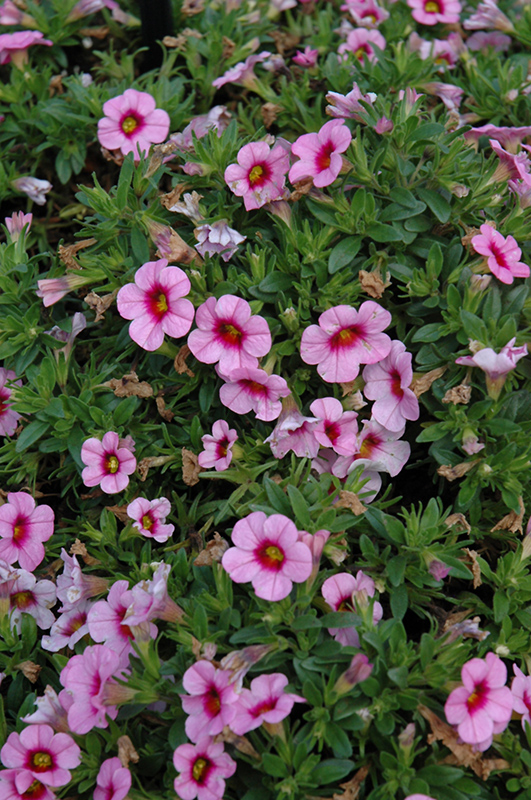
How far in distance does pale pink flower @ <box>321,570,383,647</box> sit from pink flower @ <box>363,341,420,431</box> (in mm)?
450

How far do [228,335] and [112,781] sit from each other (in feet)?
3.82

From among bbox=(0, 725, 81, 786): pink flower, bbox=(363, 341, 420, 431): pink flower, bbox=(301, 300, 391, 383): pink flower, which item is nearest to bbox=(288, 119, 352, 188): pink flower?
bbox=(301, 300, 391, 383): pink flower

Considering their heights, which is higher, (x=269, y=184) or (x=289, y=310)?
(x=269, y=184)

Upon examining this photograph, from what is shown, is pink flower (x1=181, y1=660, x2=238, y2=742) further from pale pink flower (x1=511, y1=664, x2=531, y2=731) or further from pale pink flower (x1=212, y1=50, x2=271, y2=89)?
pale pink flower (x1=212, y1=50, x2=271, y2=89)

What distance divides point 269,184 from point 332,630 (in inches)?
50.9

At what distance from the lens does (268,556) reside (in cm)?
175

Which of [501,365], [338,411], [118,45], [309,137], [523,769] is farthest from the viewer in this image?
[118,45]

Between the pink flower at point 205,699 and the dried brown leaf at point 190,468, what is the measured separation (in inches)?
22.7

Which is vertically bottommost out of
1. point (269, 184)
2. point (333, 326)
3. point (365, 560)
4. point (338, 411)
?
point (365, 560)

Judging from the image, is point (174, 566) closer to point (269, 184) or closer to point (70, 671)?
point (70, 671)

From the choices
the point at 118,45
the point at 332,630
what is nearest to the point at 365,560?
the point at 332,630

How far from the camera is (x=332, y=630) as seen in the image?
1.75m

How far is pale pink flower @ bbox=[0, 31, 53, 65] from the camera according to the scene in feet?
9.42

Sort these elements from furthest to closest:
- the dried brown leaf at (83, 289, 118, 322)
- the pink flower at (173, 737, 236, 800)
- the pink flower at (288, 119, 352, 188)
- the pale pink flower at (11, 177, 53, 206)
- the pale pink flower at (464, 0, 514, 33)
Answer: the pale pink flower at (464, 0, 514, 33) < the pale pink flower at (11, 177, 53, 206) < the dried brown leaf at (83, 289, 118, 322) < the pink flower at (288, 119, 352, 188) < the pink flower at (173, 737, 236, 800)
